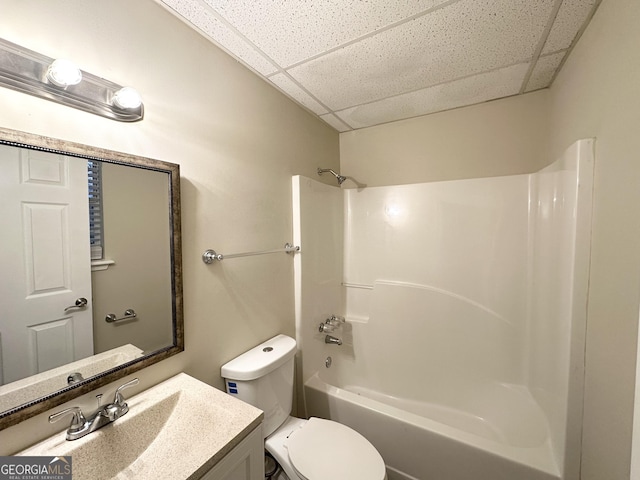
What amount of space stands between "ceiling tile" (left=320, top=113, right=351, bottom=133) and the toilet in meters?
1.67

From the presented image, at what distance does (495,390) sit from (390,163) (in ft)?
6.03

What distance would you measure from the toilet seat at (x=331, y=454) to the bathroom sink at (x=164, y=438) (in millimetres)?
478

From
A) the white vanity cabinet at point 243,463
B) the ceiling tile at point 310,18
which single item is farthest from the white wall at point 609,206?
the white vanity cabinet at point 243,463

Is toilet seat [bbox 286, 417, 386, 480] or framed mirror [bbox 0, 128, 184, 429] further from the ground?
framed mirror [bbox 0, 128, 184, 429]

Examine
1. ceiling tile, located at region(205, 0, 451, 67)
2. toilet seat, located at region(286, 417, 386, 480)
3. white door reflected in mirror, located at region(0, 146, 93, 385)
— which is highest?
ceiling tile, located at region(205, 0, 451, 67)

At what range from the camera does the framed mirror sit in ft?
2.22

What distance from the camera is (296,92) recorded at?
1.60m

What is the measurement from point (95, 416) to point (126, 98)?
103 centimetres

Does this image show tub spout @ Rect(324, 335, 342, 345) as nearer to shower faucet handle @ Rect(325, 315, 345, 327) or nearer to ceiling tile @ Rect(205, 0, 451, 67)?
shower faucet handle @ Rect(325, 315, 345, 327)

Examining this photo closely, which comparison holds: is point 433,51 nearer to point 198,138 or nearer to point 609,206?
point 609,206

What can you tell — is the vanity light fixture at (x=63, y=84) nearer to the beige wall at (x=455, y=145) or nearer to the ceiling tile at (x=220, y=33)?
the ceiling tile at (x=220, y=33)

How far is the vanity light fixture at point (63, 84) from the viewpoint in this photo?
660 mm

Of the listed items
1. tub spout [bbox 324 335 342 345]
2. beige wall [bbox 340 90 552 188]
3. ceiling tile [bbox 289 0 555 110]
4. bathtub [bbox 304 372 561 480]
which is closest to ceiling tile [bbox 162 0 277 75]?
ceiling tile [bbox 289 0 555 110]

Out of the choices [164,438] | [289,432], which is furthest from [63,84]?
[289,432]
